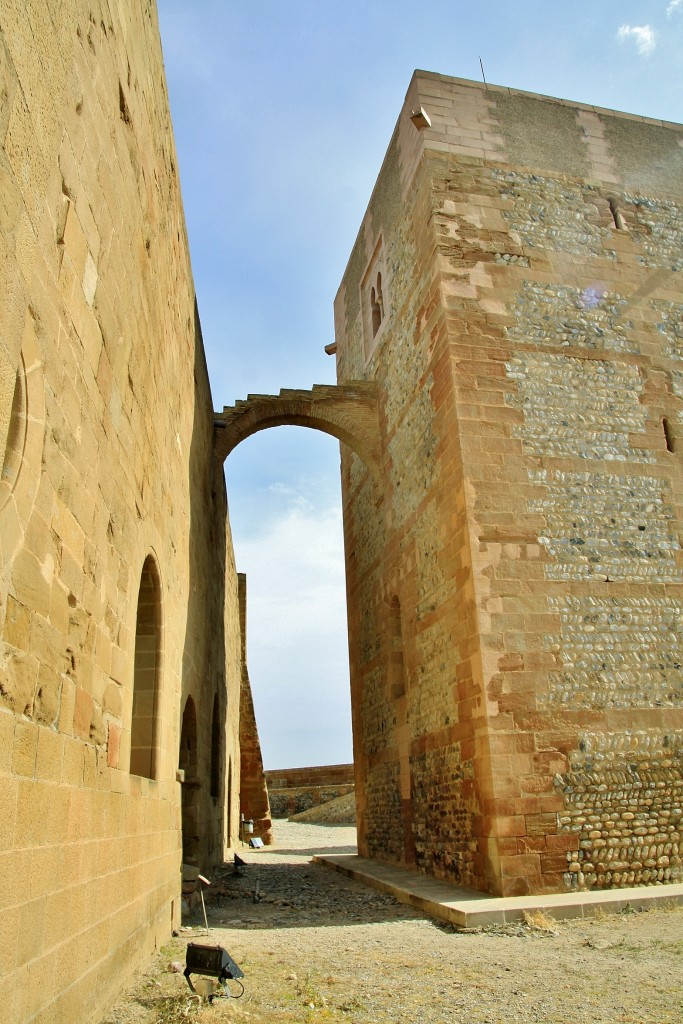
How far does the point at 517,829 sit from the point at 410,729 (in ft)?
8.87

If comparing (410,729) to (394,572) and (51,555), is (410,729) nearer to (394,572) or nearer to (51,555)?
(394,572)

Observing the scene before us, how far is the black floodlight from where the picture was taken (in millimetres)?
3484

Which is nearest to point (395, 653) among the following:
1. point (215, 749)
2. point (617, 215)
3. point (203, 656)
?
point (203, 656)

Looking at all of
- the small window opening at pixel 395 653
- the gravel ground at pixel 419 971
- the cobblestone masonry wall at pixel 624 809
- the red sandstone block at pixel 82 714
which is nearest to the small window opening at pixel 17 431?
the red sandstone block at pixel 82 714

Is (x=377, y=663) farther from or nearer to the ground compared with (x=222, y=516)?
nearer to the ground

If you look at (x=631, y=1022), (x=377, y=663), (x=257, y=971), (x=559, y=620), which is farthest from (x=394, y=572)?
(x=631, y=1022)

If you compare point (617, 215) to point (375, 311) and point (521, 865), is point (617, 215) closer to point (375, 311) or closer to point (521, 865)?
point (375, 311)

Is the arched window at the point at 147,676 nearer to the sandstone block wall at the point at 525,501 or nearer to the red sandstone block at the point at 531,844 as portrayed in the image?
the sandstone block wall at the point at 525,501

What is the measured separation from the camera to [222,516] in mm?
11930

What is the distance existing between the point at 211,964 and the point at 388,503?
25.3 feet

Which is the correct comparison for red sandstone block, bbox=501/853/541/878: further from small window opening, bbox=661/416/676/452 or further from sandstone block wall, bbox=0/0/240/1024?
small window opening, bbox=661/416/676/452

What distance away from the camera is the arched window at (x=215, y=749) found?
34.5 feet

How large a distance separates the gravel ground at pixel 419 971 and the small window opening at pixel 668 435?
493 centimetres

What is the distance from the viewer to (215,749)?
1080 centimetres
